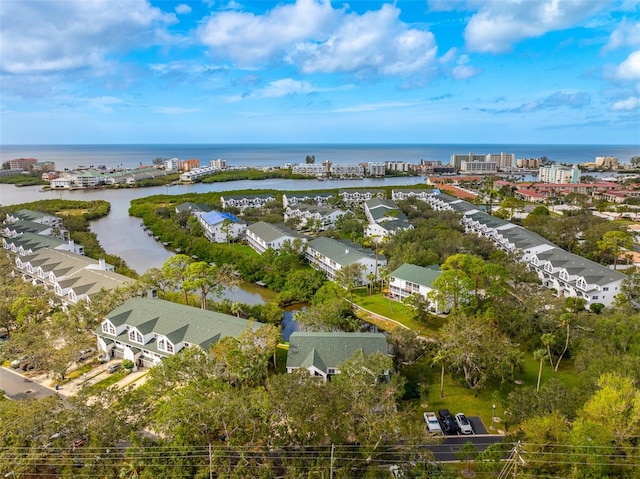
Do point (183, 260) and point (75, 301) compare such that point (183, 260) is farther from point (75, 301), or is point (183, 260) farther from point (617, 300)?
point (617, 300)

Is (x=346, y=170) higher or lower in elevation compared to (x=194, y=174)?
higher

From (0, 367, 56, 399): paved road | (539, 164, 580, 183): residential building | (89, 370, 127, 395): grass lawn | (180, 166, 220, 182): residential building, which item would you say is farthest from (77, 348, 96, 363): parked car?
(539, 164, 580, 183): residential building

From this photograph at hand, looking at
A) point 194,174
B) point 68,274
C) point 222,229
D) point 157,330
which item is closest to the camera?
→ point 157,330

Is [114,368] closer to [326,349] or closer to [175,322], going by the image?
[175,322]

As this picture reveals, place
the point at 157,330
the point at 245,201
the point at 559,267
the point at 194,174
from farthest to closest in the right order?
the point at 194,174 < the point at 245,201 < the point at 559,267 < the point at 157,330

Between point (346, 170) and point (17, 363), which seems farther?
point (346, 170)

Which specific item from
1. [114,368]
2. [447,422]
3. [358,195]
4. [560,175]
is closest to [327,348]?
[447,422]

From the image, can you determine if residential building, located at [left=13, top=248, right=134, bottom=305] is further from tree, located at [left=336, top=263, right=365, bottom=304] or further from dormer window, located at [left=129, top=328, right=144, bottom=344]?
tree, located at [left=336, top=263, right=365, bottom=304]
